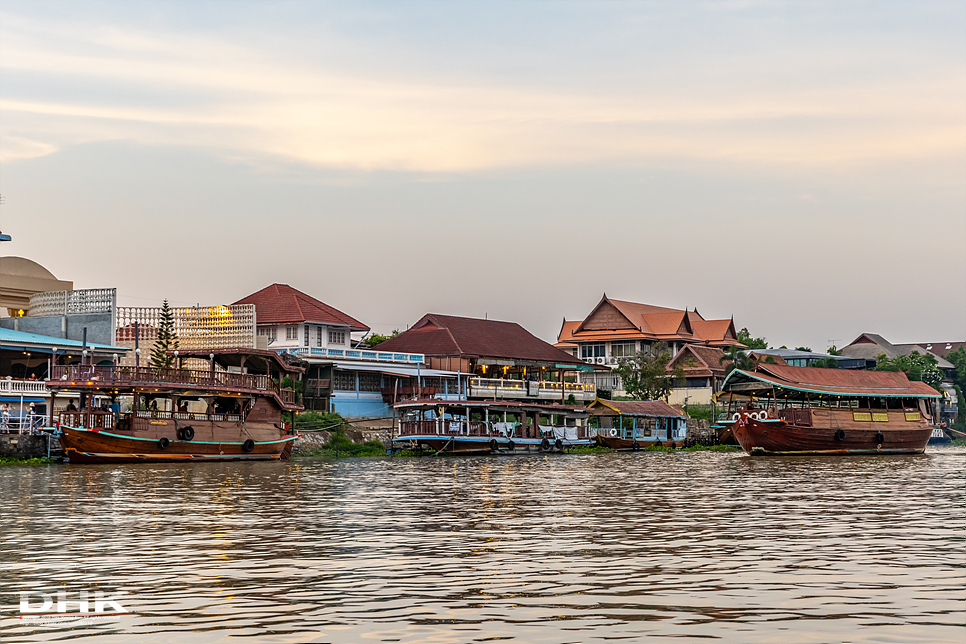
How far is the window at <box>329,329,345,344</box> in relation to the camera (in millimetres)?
69938

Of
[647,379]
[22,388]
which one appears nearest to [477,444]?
[22,388]

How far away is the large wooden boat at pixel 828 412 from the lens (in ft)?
176

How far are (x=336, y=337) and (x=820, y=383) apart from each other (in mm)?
29914

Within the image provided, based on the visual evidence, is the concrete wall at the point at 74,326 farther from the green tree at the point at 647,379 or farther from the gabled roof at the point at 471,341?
the green tree at the point at 647,379

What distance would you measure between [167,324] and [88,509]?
40.4 m

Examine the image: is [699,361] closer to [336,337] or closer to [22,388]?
[336,337]

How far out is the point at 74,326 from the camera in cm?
5566

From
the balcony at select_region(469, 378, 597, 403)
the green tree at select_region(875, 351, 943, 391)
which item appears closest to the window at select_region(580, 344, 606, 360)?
the balcony at select_region(469, 378, 597, 403)

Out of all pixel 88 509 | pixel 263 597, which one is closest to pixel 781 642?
pixel 263 597

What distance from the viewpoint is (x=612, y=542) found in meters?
15.5

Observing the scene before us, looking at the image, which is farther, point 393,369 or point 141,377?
point 393,369

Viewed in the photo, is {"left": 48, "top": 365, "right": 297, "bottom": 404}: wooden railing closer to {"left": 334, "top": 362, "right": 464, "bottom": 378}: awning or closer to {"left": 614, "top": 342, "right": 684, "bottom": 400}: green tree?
{"left": 334, "top": 362, "right": 464, "bottom": 378}: awning

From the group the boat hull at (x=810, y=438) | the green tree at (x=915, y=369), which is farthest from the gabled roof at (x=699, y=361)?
the boat hull at (x=810, y=438)

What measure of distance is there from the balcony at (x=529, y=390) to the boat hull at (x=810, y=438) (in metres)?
A: 18.0
